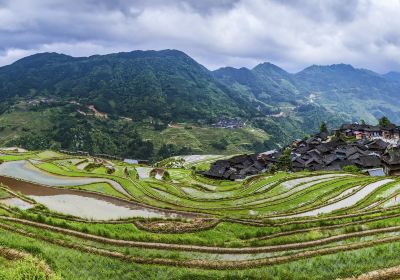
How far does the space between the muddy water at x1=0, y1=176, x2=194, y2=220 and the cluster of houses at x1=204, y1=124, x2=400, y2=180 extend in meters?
60.0

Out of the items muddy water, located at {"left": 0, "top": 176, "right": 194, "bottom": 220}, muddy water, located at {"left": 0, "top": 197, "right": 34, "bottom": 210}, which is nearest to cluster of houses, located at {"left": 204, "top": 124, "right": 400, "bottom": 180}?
muddy water, located at {"left": 0, "top": 176, "right": 194, "bottom": 220}

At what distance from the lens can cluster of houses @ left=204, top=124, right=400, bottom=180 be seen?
3792 inches

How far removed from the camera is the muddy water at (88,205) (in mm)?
42344

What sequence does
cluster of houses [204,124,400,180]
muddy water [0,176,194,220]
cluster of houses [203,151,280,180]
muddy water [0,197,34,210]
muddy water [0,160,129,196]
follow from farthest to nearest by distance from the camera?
cluster of houses [203,151,280,180] < cluster of houses [204,124,400,180] < muddy water [0,160,129,196] < muddy water [0,197,34,210] < muddy water [0,176,194,220]

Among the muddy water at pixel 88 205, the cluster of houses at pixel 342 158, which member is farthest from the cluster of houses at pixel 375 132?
the muddy water at pixel 88 205

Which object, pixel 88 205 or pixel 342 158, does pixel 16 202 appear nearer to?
pixel 88 205

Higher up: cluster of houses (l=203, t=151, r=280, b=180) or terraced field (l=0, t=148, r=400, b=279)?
terraced field (l=0, t=148, r=400, b=279)

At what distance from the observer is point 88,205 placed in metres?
46.9

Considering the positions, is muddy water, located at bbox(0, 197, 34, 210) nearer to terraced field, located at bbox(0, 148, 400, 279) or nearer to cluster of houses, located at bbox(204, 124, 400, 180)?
terraced field, located at bbox(0, 148, 400, 279)

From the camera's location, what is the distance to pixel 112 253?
78.9 ft

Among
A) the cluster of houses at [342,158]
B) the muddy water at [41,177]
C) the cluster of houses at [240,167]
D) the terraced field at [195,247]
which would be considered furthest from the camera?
the cluster of houses at [240,167]

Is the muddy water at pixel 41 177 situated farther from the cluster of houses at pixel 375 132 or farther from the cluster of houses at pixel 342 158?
the cluster of houses at pixel 375 132

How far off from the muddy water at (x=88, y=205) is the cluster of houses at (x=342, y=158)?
60024mm

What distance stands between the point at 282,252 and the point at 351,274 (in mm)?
5730
